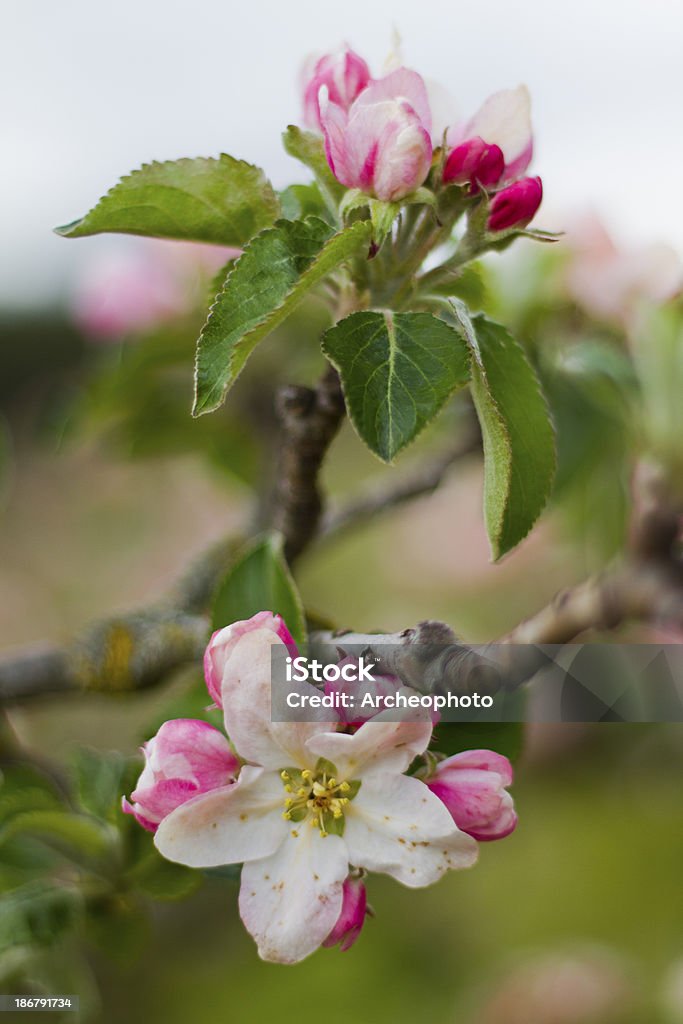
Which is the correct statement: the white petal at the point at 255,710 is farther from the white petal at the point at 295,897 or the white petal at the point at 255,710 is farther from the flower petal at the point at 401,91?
the flower petal at the point at 401,91

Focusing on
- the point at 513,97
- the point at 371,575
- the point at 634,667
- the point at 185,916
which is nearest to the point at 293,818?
the point at 634,667

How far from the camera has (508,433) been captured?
0.94ft

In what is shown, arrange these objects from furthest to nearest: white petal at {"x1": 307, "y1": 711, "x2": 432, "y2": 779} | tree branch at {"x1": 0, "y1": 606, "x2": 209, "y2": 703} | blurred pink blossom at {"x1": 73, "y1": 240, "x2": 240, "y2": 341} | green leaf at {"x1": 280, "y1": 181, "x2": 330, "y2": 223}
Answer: blurred pink blossom at {"x1": 73, "y1": 240, "x2": 240, "y2": 341} < tree branch at {"x1": 0, "y1": 606, "x2": 209, "y2": 703} < green leaf at {"x1": 280, "y1": 181, "x2": 330, "y2": 223} < white petal at {"x1": 307, "y1": 711, "x2": 432, "y2": 779}

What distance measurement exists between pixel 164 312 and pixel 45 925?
0.49m

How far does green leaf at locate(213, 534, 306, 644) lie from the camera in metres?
0.35

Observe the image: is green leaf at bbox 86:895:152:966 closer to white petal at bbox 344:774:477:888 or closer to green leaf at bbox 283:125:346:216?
white petal at bbox 344:774:477:888

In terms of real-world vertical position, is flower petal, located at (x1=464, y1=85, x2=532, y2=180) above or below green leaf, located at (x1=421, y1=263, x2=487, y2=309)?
above

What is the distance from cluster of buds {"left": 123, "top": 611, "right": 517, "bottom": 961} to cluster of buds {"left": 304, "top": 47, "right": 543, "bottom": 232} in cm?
15

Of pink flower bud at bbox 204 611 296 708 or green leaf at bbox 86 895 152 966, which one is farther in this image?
green leaf at bbox 86 895 152 966

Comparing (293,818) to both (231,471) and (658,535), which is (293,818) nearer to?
(658,535)

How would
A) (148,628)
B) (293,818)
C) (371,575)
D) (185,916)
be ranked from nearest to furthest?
(293,818)
(148,628)
(185,916)
(371,575)

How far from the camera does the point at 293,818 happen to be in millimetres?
282

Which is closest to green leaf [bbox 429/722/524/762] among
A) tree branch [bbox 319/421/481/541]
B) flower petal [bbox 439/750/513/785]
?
flower petal [bbox 439/750/513/785]

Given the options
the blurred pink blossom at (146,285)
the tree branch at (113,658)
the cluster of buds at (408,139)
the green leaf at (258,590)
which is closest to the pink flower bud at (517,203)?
the cluster of buds at (408,139)
